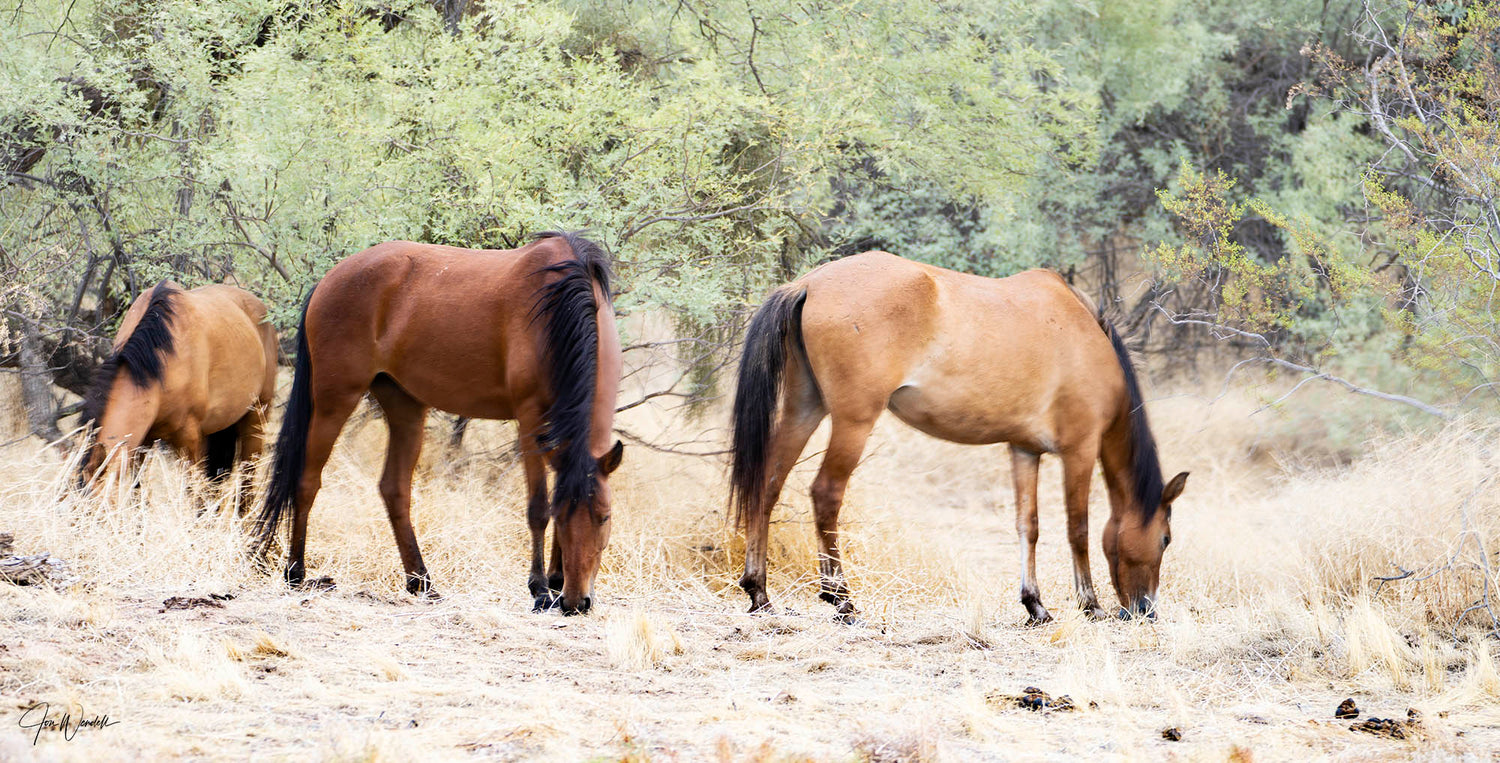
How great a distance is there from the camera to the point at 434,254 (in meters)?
6.18

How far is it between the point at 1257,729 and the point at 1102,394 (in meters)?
2.89

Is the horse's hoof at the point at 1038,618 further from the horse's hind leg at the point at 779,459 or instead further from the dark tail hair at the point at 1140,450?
the horse's hind leg at the point at 779,459

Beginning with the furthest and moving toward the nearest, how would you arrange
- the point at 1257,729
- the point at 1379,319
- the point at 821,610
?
the point at 1379,319 < the point at 821,610 < the point at 1257,729

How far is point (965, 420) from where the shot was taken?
6152 mm

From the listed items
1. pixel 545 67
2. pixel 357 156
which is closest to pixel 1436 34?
pixel 545 67

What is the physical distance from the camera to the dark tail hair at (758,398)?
5914 mm

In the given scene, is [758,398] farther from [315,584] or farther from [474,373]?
[315,584]

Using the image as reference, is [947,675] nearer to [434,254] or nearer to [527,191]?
[434,254]

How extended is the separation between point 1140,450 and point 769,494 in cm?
201

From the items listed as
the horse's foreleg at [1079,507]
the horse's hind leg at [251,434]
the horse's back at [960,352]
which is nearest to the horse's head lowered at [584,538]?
the horse's back at [960,352]

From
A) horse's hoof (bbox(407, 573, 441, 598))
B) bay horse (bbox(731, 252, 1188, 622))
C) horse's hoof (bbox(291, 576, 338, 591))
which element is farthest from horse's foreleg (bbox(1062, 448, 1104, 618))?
horse's hoof (bbox(291, 576, 338, 591))

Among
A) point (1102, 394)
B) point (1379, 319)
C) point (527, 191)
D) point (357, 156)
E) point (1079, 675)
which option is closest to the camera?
point (1079, 675)
